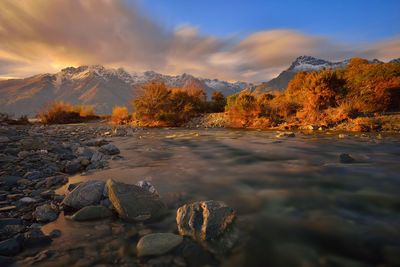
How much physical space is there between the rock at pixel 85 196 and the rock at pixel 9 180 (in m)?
1.43

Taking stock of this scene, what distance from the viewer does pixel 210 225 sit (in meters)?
1.75

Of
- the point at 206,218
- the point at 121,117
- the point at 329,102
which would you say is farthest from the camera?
the point at 121,117

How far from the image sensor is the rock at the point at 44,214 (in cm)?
203

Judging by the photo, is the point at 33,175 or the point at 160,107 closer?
the point at 33,175

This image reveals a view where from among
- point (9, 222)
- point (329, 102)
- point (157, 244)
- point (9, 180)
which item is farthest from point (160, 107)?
point (157, 244)

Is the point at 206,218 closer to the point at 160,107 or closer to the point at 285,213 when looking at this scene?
the point at 285,213

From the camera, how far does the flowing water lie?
147 centimetres

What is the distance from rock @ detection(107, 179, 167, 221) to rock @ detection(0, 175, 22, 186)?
79.0 inches

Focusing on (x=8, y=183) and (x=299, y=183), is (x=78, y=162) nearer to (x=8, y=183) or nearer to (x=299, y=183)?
(x=8, y=183)

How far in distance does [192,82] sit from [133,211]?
2247cm

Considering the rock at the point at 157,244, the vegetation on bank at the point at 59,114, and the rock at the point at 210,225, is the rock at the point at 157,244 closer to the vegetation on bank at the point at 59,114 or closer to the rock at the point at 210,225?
the rock at the point at 210,225

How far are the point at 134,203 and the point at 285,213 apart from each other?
5.72 feet

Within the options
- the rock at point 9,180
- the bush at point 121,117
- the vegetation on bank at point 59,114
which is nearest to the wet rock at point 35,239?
the rock at point 9,180

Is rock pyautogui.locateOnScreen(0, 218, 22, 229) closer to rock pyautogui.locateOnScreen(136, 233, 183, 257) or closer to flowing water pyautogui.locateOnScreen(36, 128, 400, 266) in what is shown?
flowing water pyautogui.locateOnScreen(36, 128, 400, 266)
